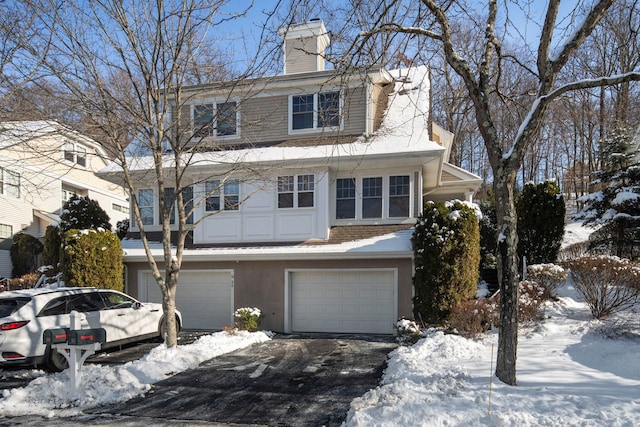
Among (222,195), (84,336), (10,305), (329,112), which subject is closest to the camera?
(84,336)

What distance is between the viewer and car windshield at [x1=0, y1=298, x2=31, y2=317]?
7.85 meters

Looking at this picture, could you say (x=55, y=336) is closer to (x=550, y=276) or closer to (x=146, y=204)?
(x=146, y=204)

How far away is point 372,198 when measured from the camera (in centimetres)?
1322

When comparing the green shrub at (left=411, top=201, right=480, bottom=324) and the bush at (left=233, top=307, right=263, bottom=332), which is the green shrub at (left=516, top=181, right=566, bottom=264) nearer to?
the green shrub at (left=411, top=201, right=480, bottom=324)

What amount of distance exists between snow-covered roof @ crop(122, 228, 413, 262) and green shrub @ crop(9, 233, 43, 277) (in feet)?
33.1

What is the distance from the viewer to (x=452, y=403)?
495 centimetres

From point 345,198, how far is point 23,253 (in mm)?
16397

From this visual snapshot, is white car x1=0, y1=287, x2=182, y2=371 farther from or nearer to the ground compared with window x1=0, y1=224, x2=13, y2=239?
nearer to the ground

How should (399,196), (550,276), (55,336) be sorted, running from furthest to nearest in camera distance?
1. (399,196)
2. (550,276)
3. (55,336)

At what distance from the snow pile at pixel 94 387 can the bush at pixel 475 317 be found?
17.1 feet

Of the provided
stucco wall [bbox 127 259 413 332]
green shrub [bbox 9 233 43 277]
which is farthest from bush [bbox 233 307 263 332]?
green shrub [bbox 9 233 43 277]

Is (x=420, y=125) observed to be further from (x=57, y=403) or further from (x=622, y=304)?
(x=57, y=403)

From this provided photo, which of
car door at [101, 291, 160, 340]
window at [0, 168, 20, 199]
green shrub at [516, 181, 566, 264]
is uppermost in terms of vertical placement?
window at [0, 168, 20, 199]

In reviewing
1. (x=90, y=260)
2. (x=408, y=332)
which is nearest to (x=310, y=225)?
(x=408, y=332)
